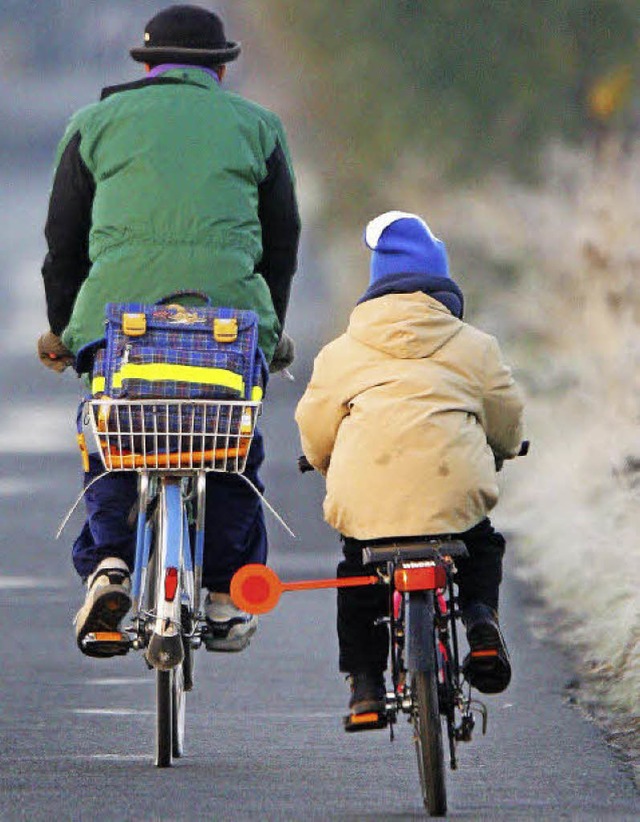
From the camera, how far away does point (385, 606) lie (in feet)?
24.5

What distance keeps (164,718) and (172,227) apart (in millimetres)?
1323

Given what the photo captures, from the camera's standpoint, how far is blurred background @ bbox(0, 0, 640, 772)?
1543cm

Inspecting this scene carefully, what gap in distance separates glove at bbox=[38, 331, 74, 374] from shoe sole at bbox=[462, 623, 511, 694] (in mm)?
1564

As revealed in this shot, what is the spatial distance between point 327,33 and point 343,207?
4.08 ft

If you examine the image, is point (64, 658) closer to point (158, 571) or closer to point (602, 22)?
point (158, 571)

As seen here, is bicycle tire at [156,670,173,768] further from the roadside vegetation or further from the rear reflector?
the roadside vegetation

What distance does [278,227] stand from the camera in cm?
816

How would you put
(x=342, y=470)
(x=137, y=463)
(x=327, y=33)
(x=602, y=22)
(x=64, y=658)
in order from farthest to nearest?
(x=327, y=33) < (x=602, y=22) < (x=64, y=658) < (x=137, y=463) < (x=342, y=470)

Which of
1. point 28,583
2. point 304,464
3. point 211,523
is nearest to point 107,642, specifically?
point 211,523

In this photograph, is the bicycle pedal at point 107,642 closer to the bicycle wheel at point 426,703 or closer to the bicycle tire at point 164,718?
the bicycle tire at point 164,718

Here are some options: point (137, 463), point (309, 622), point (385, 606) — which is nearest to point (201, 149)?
point (137, 463)

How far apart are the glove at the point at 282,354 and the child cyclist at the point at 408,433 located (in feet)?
2.47

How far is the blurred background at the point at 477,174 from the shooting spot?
15.4 m

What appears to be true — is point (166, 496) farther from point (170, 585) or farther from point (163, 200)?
point (163, 200)
